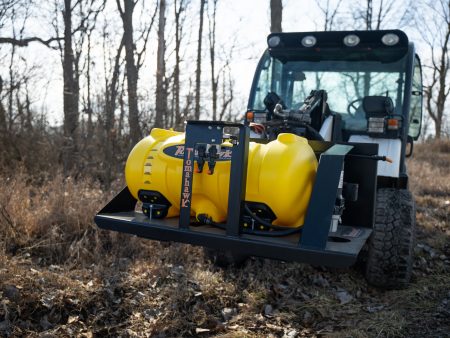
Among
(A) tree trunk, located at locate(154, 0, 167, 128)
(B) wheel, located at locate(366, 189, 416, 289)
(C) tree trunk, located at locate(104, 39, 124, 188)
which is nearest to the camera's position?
(B) wheel, located at locate(366, 189, 416, 289)

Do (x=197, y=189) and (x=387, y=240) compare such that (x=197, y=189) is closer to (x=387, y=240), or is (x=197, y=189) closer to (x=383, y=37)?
(x=387, y=240)

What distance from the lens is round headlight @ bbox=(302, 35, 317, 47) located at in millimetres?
4805

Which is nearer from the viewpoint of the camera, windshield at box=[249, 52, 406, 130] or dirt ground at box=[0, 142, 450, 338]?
dirt ground at box=[0, 142, 450, 338]

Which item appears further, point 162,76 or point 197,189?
point 162,76

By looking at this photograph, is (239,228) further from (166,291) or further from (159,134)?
(166,291)

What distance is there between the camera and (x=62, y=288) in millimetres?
3559

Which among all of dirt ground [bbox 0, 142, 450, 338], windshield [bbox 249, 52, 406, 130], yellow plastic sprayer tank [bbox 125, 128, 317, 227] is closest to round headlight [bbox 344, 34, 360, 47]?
windshield [bbox 249, 52, 406, 130]

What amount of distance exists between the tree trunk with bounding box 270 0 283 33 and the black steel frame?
9.20 metres

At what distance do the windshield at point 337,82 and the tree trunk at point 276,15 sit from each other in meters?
6.86

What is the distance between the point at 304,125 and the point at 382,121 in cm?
108

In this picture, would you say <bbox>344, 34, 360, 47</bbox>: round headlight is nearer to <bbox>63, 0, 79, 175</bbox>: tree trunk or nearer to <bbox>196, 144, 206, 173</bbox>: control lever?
<bbox>196, 144, 206, 173</bbox>: control lever

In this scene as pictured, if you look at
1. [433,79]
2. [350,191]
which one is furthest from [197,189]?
[433,79]

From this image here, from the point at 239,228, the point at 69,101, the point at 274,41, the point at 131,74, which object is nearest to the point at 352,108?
the point at 274,41

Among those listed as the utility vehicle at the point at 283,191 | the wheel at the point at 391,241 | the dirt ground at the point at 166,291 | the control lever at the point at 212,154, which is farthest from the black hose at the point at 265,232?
the wheel at the point at 391,241
